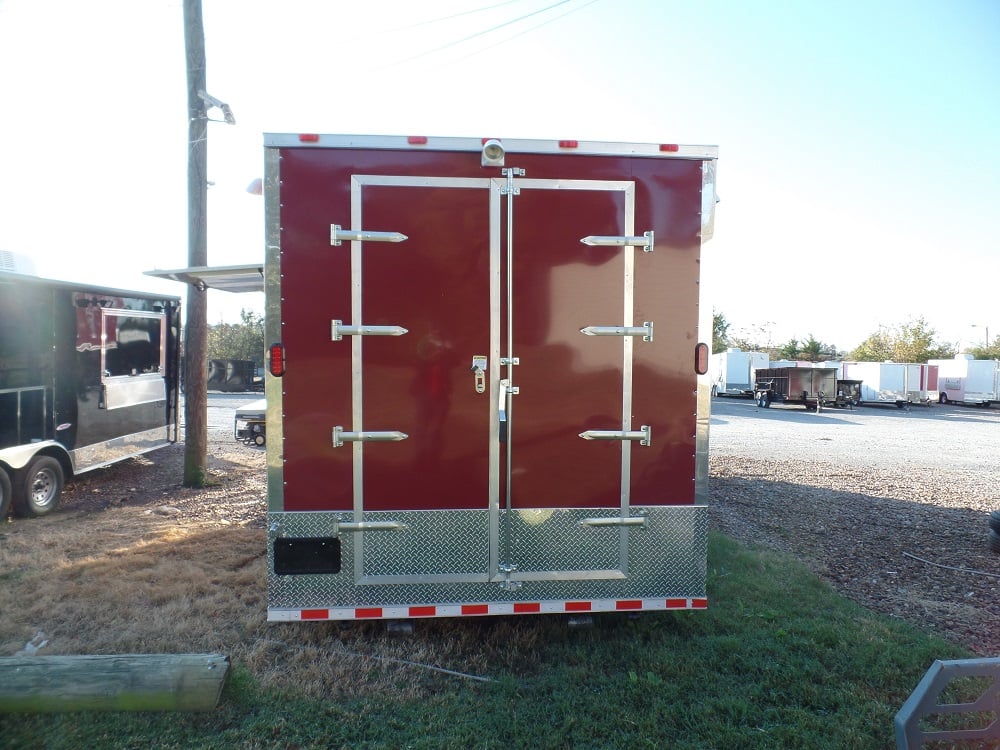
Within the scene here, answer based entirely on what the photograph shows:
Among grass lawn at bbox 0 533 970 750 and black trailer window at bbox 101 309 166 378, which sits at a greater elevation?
black trailer window at bbox 101 309 166 378

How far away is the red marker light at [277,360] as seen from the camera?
3303 millimetres

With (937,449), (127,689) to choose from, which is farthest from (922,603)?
(937,449)

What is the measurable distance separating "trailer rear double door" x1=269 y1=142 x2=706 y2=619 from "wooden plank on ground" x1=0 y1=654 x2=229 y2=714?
521mm

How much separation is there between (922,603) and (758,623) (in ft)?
4.78

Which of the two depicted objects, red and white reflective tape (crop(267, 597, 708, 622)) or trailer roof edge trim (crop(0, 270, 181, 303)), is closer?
red and white reflective tape (crop(267, 597, 708, 622))

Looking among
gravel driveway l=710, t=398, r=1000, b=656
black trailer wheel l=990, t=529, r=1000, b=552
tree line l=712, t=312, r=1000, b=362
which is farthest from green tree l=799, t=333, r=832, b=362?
black trailer wheel l=990, t=529, r=1000, b=552

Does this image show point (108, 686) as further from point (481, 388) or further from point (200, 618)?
point (481, 388)

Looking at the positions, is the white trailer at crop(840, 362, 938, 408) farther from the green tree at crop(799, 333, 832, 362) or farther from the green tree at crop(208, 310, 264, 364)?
the green tree at crop(208, 310, 264, 364)

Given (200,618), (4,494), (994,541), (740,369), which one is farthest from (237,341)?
(994,541)

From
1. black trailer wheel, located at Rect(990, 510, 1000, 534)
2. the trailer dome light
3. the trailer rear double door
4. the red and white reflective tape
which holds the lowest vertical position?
black trailer wheel, located at Rect(990, 510, 1000, 534)

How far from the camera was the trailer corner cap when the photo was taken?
16.4 ft

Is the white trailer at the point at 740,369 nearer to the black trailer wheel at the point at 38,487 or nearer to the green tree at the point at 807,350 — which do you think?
the green tree at the point at 807,350

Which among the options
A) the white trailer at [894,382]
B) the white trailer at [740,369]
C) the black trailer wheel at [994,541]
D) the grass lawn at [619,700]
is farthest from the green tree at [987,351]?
the grass lawn at [619,700]

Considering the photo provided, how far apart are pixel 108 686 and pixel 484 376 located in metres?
2.31
